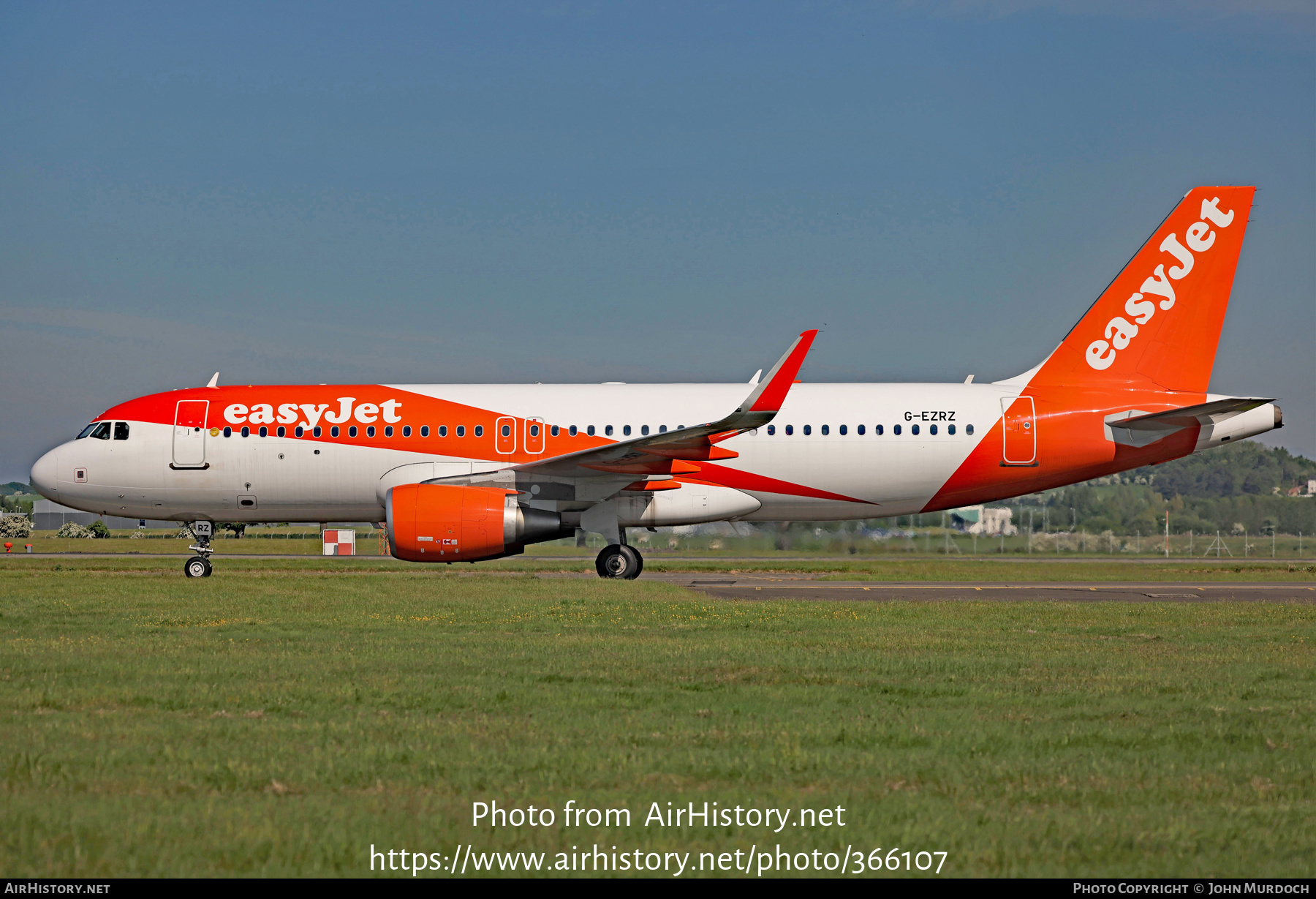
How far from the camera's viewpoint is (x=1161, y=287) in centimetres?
2148

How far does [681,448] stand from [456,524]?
163 inches

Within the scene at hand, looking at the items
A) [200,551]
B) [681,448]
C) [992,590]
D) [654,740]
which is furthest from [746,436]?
[654,740]

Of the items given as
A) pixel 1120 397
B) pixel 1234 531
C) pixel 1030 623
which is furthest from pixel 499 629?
pixel 1234 531

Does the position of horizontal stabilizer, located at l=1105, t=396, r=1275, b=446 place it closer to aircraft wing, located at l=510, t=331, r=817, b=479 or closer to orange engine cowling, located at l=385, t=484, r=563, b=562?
aircraft wing, located at l=510, t=331, r=817, b=479

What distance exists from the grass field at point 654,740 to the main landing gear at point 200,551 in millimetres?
9666

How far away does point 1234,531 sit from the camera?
51594 mm

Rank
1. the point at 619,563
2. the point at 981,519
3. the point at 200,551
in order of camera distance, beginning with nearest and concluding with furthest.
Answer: the point at 619,563
the point at 200,551
the point at 981,519

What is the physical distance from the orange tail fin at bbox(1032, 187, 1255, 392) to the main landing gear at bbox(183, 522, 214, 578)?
17.3 meters

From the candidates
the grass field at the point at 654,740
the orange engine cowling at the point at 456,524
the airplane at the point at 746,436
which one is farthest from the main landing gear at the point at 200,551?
the grass field at the point at 654,740

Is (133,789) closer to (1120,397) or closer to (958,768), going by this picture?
(958,768)

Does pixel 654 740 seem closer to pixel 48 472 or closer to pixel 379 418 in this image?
pixel 379 418

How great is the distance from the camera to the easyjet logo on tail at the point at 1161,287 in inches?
843

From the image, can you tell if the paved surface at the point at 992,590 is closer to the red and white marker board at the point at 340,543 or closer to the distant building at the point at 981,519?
the red and white marker board at the point at 340,543

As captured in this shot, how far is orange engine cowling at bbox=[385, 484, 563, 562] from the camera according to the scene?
1939 centimetres
